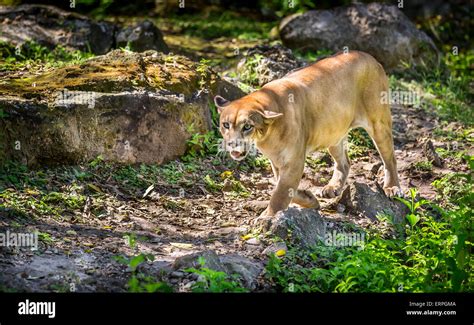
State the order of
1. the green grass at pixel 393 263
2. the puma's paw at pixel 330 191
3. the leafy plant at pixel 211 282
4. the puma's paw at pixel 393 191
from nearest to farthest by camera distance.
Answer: the leafy plant at pixel 211 282, the green grass at pixel 393 263, the puma's paw at pixel 393 191, the puma's paw at pixel 330 191

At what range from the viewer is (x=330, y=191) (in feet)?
36.1

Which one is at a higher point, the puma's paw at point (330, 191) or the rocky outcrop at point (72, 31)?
the rocky outcrop at point (72, 31)

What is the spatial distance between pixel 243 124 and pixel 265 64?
469cm

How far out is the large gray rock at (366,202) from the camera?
10.2m

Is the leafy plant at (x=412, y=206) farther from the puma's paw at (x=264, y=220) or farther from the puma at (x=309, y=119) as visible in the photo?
the puma's paw at (x=264, y=220)

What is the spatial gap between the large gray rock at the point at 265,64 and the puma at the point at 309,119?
2746 millimetres

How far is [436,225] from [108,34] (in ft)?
26.5

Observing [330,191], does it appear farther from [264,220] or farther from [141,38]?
[141,38]

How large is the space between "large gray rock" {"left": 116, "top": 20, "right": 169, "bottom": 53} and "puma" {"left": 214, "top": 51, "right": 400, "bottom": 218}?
508 cm

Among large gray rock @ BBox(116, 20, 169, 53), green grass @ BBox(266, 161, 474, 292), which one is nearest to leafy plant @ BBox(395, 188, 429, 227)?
green grass @ BBox(266, 161, 474, 292)

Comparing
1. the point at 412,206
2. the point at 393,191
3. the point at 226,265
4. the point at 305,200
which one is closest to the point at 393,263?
the point at 412,206

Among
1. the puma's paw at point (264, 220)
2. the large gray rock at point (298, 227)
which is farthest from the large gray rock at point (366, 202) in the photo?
the puma's paw at point (264, 220)

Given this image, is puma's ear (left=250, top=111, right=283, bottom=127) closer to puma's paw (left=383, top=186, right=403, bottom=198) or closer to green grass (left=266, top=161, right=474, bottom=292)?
green grass (left=266, top=161, right=474, bottom=292)
